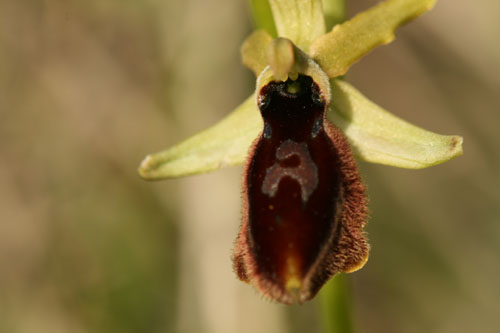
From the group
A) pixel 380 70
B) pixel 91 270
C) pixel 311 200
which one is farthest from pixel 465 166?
pixel 311 200

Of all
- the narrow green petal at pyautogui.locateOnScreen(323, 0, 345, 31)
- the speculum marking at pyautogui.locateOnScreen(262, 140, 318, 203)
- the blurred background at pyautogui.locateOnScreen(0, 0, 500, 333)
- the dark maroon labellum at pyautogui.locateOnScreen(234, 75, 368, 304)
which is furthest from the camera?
the blurred background at pyautogui.locateOnScreen(0, 0, 500, 333)

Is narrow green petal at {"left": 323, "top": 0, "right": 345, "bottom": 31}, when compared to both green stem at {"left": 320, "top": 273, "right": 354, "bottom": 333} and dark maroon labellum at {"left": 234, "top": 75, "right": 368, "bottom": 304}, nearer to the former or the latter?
dark maroon labellum at {"left": 234, "top": 75, "right": 368, "bottom": 304}

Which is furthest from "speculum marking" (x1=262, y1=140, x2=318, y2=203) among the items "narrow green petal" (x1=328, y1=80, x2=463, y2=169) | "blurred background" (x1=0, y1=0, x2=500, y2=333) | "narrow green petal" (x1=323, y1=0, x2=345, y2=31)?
"blurred background" (x1=0, y1=0, x2=500, y2=333)

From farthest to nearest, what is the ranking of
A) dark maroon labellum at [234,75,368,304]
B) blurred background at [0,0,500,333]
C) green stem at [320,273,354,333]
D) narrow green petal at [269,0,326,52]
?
blurred background at [0,0,500,333] → green stem at [320,273,354,333] → narrow green petal at [269,0,326,52] → dark maroon labellum at [234,75,368,304]

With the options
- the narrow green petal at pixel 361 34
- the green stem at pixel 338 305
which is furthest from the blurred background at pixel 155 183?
the narrow green petal at pixel 361 34

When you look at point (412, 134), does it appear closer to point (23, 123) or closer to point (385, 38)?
point (385, 38)

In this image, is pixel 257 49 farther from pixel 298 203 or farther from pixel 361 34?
pixel 298 203
